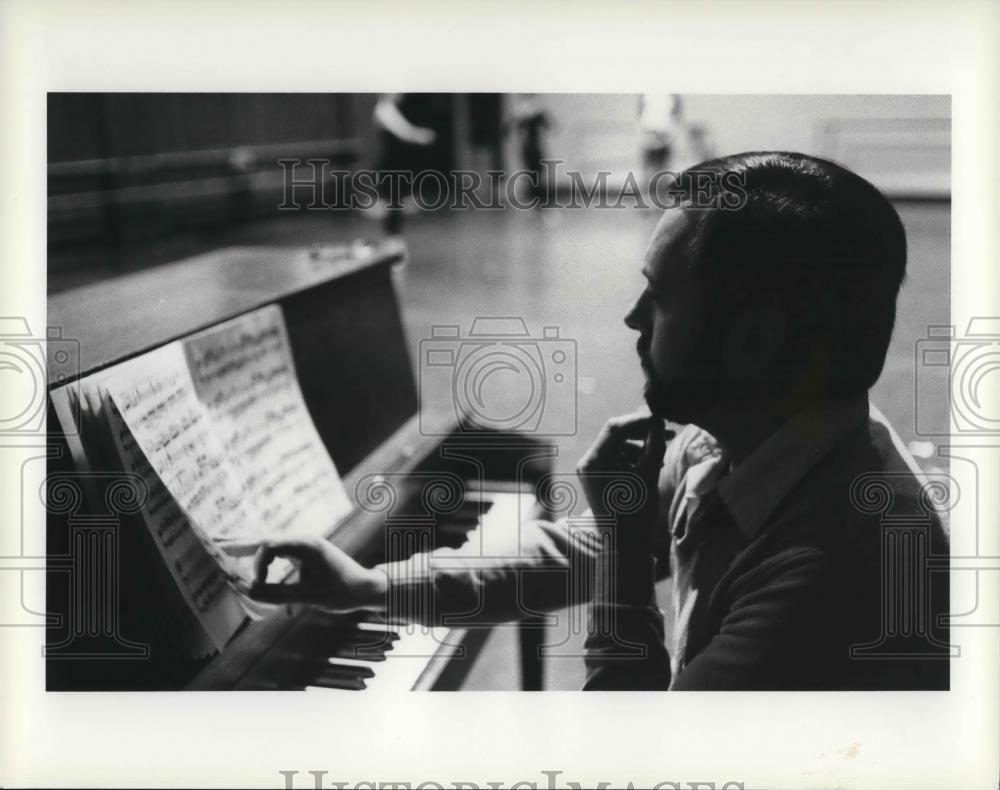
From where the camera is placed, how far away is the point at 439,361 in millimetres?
2211

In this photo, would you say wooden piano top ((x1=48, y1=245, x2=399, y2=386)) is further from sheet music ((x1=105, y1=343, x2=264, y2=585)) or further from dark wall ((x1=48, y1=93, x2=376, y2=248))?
dark wall ((x1=48, y1=93, x2=376, y2=248))

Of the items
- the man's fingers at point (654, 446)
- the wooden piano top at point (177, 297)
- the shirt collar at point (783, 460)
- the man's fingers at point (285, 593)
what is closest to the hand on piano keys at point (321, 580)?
the man's fingers at point (285, 593)

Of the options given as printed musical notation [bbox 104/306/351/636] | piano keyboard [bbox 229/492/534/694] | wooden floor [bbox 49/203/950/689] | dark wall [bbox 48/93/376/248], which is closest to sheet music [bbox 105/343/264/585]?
Result: printed musical notation [bbox 104/306/351/636]

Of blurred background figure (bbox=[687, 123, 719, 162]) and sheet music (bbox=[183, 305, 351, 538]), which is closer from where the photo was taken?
sheet music (bbox=[183, 305, 351, 538])

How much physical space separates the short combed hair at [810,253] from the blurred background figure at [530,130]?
49 centimetres

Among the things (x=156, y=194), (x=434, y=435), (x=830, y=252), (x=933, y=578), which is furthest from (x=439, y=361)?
(x=156, y=194)

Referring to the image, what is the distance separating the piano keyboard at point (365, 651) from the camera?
6.01 ft

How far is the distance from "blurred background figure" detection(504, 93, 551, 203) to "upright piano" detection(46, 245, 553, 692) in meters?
0.44

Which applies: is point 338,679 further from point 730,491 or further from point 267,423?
point 730,491

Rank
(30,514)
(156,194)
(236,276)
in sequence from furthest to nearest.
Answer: (156,194) → (236,276) → (30,514)

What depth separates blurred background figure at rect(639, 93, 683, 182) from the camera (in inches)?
86.8

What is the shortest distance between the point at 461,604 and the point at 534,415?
42 cm

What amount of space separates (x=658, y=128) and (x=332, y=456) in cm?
101

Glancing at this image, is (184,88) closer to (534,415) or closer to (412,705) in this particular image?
(534,415)
